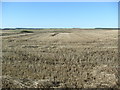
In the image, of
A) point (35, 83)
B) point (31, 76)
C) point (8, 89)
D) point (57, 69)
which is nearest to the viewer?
point (8, 89)

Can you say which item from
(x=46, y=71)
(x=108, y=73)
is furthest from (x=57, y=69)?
(x=108, y=73)

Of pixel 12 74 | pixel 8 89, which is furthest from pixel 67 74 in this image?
pixel 8 89

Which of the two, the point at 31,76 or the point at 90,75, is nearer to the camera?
the point at 31,76

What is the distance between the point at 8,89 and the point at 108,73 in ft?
15.9

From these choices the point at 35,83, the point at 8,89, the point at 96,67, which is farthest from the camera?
the point at 96,67

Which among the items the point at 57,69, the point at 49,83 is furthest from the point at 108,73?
the point at 49,83

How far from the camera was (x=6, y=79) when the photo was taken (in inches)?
320

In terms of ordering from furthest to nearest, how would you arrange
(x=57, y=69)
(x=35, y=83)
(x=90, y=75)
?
1. (x=57, y=69)
2. (x=90, y=75)
3. (x=35, y=83)

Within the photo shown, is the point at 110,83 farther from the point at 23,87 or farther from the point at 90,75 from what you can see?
the point at 23,87

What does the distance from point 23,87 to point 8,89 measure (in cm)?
50

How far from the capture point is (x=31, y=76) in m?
9.25

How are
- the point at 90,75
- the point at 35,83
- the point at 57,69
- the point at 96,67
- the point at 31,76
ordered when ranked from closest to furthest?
the point at 35,83
the point at 31,76
the point at 90,75
the point at 57,69
the point at 96,67

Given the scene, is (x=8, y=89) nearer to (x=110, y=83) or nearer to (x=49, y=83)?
(x=49, y=83)

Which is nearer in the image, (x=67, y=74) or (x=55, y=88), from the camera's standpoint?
(x=55, y=88)
